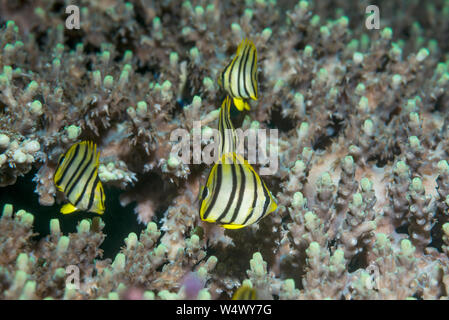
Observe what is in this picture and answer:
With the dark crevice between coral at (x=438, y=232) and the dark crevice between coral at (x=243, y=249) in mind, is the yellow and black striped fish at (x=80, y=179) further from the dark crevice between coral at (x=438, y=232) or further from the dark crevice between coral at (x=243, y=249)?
the dark crevice between coral at (x=438, y=232)

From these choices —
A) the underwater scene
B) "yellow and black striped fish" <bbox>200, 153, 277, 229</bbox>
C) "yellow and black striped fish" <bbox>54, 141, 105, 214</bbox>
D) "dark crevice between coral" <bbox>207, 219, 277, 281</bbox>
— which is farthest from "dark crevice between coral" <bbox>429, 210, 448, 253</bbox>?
"yellow and black striped fish" <bbox>54, 141, 105, 214</bbox>

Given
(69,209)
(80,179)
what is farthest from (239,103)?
(69,209)

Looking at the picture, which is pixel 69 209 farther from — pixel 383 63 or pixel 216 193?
pixel 383 63

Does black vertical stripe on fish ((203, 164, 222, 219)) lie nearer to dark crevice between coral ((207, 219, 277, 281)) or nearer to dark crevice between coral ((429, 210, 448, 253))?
dark crevice between coral ((207, 219, 277, 281))

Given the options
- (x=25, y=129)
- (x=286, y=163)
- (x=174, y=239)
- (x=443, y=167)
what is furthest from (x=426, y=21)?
(x=25, y=129)

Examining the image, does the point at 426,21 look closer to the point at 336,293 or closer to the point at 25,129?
the point at 336,293

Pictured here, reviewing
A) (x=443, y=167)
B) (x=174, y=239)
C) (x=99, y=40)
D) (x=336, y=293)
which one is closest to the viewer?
(x=336, y=293)
